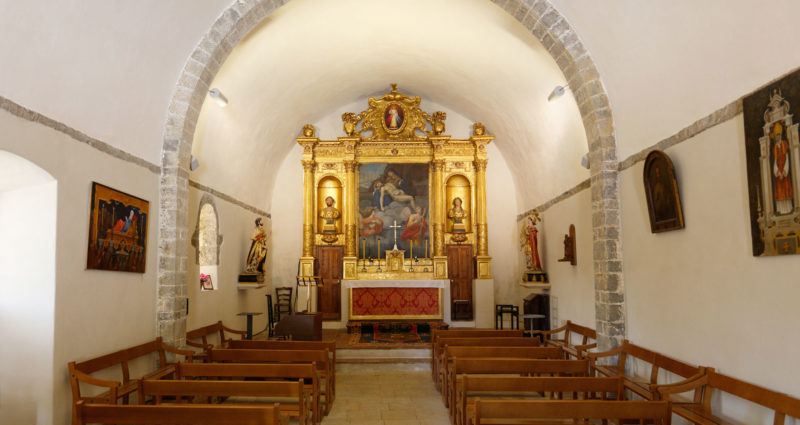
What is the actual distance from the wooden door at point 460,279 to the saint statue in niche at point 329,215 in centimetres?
302

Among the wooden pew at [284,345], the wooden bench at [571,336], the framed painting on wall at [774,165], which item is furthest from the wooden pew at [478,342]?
the framed painting on wall at [774,165]

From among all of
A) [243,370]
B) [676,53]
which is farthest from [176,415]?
[676,53]

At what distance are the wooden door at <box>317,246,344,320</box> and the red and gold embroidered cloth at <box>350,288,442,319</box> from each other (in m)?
1.03

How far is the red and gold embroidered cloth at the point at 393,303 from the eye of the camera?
42.9 feet

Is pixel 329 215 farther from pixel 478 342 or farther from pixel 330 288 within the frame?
pixel 478 342

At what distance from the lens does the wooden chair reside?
13219 mm

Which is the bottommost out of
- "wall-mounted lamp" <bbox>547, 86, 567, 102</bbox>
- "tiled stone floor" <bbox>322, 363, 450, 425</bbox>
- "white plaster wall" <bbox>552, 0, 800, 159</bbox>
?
"tiled stone floor" <bbox>322, 363, 450, 425</bbox>

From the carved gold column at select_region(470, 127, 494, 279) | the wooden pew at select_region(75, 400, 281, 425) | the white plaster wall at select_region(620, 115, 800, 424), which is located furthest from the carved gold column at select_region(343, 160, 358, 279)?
the wooden pew at select_region(75, 400, 281, 425)

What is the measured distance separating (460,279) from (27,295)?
33.6ft

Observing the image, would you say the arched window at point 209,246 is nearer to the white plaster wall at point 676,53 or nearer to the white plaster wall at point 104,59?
the white plaster wall at point 104,59

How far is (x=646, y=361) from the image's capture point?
630 cm

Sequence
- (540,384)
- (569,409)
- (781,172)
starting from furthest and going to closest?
(540,384) < (569,409) < (781,172)

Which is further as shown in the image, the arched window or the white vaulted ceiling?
the arched window

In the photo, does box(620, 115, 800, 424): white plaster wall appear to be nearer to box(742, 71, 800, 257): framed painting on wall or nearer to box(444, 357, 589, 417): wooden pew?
box(742, 71, 800, 257): framed painting on wall
